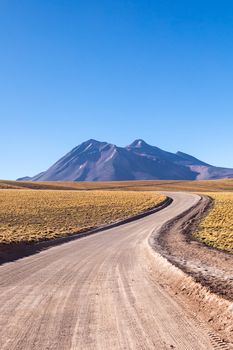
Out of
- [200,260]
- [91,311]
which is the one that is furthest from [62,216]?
[91,311]

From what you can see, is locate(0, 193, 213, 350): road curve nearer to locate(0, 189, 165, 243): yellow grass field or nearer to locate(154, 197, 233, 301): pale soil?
locate(154, 197, 233, 301): pale soil

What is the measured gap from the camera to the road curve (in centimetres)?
796

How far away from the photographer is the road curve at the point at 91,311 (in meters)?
7.96

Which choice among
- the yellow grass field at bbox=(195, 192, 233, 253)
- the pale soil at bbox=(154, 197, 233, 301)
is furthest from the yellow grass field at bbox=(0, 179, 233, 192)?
the pale soil at bbox=(154, 197, 233, 301)

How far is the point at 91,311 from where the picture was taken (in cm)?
1022

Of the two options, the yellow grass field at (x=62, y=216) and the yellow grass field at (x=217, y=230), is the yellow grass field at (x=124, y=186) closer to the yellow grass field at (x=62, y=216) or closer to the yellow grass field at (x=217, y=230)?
the yellow grass field at (x=62, y=216)

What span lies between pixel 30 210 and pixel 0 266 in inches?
1449

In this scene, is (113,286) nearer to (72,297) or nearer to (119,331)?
(72,297)

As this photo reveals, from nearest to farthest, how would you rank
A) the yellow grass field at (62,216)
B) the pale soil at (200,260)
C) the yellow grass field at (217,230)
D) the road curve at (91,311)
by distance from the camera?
the road curve at (91,311) → the pale soil at (200,260) → the yellow grass field at (217,230) → the yellow grass field at (62,216)

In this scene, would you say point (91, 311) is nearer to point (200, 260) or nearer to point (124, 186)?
point (200, 260)

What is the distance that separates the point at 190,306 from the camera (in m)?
10.8

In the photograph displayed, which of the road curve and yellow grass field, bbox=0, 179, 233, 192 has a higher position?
yellow grass field, bbox=0, 179, 233, 192

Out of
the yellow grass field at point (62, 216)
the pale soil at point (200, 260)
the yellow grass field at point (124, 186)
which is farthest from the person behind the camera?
the yellow grass field at point (124, 186)

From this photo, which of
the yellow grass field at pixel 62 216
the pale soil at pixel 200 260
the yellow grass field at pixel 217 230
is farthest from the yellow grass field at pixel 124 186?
the pale soil at pixel 200 260
